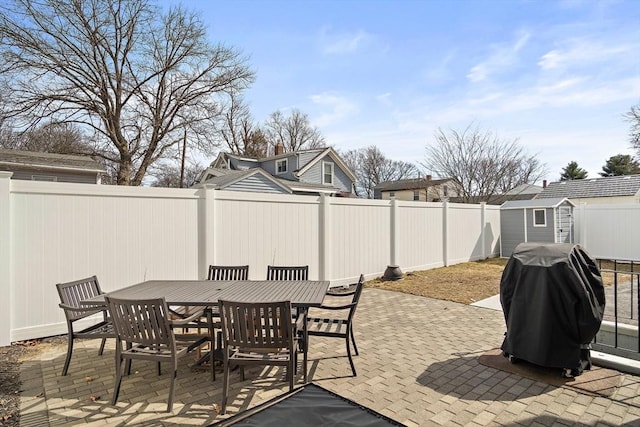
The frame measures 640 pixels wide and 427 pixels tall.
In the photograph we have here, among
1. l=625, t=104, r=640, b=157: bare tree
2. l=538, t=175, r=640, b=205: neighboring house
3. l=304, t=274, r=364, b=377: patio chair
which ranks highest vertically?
l=625, t=104, r=640, b=157: bare tree

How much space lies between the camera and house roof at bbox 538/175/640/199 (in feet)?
57.5

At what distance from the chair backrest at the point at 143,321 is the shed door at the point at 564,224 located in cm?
1388

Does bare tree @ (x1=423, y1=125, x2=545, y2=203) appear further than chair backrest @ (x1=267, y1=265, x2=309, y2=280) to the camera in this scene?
Yes

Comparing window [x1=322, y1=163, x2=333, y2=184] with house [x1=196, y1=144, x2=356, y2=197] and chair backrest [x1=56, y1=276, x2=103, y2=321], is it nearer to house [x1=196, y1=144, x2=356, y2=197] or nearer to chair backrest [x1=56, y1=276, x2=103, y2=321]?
house [x1=196, y1=144, x2=356, y2=197]

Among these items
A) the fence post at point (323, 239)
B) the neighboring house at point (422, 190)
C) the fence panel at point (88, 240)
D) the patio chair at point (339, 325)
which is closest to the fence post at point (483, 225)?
the fence post at point (323, 239)

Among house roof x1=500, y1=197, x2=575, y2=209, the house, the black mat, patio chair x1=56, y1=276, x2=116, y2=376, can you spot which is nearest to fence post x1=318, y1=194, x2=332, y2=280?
patio chair x1=56, y1=276, x2=116, y2=376

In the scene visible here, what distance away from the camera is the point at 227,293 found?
378 cm

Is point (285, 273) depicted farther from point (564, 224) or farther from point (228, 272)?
point (564, 224)

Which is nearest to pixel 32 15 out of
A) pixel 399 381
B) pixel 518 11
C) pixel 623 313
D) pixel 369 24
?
pixel 369 24

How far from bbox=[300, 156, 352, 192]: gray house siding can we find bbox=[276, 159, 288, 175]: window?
5.36ft

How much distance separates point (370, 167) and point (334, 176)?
19.9 meters

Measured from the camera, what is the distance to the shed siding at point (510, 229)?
13141 millimetres

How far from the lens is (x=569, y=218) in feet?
43.5

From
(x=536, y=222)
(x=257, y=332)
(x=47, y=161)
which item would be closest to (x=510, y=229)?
(x=536, y=222)
